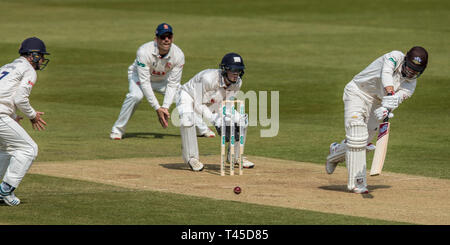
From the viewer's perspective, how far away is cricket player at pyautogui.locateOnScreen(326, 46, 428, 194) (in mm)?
A: 10148

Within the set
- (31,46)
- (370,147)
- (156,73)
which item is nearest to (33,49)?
(31,46)

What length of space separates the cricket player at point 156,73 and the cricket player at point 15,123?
4195 mm

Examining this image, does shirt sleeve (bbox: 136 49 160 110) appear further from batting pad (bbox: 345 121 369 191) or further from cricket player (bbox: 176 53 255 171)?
batting pad (bbox: 345 121 369 191)

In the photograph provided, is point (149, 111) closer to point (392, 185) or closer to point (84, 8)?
point (392, 185)

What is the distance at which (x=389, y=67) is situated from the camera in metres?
10.2

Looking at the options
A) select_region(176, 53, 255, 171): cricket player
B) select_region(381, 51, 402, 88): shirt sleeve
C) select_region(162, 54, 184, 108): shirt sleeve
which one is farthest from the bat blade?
select_region(162, 54, 184, 108): shirt sleeve

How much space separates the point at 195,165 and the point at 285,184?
1.55 m

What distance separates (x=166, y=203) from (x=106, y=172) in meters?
2.26

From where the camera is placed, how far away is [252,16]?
3425 cm

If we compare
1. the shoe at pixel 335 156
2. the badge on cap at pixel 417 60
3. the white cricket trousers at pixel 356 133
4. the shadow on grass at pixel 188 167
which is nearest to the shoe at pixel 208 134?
the shadow on grass at pixel 188 167

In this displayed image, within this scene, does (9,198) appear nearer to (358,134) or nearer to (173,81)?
(358,134)

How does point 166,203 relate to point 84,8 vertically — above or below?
below

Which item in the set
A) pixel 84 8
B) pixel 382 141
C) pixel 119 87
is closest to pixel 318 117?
pixel 119 87

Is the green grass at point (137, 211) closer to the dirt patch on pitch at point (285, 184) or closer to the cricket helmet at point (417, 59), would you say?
the dirt patch on pitch at point (285, 184)
